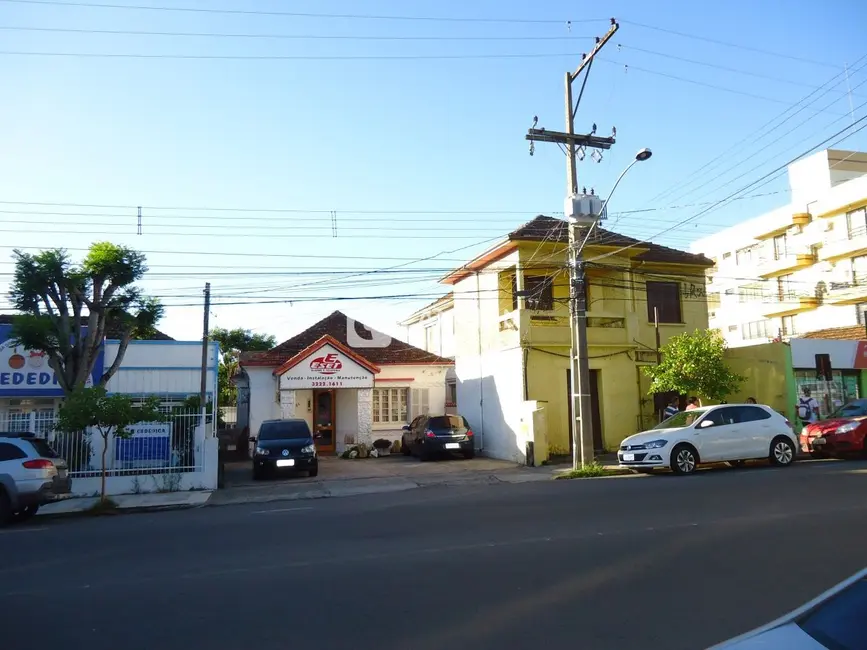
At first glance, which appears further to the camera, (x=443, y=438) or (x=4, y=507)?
(x=443, y=438)

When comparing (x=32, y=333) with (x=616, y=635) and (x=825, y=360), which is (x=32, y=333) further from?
(x=825, y=360)

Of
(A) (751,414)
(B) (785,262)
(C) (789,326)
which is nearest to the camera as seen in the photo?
(A) (751,414)

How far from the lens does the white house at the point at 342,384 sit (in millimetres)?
24766

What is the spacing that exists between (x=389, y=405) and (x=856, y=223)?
96.3 ft

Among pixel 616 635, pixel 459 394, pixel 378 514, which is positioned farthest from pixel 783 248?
pixel 616 635

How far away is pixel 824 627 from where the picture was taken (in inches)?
111

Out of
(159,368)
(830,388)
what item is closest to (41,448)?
(159,368)

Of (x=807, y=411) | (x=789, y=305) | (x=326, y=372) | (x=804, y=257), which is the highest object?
(x=804, y=257)

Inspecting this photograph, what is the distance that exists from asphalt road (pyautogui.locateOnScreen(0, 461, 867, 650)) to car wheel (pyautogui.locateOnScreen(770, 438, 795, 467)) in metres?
4.83

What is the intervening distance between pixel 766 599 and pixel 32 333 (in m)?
16.9

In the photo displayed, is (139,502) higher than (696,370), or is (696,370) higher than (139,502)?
(696,370)

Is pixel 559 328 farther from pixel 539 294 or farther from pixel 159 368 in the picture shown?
pixel 159 368

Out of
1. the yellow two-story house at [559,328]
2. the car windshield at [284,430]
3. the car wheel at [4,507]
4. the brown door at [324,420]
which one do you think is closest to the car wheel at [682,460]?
the yellow two-story house at [559,328]

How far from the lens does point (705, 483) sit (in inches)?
540
